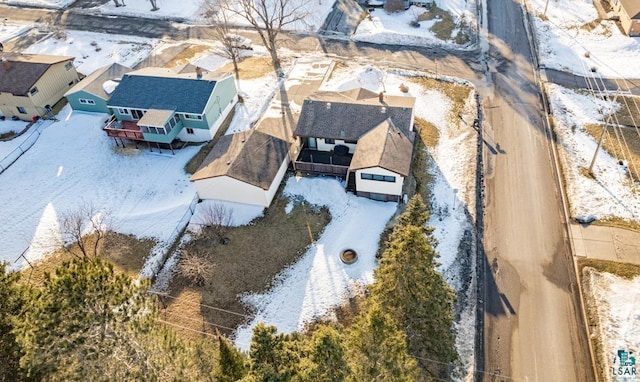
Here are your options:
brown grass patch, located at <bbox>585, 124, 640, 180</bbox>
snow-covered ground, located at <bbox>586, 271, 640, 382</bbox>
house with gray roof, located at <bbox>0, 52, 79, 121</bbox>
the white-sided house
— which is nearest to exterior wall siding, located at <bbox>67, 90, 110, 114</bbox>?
house with gray roof, located at <bbox>0, 52, 79, 121</bbox>

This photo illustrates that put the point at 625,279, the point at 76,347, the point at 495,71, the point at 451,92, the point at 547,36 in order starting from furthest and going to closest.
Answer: the point at 547,36 < the point at 495,71 < the point at 451,92 < the point at 625,279 < the point at 76,347

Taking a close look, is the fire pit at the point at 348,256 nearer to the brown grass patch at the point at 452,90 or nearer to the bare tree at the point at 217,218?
the bare tree at the point at 217,218

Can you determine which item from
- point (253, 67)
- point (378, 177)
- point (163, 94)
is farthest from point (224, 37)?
point (378, 177)

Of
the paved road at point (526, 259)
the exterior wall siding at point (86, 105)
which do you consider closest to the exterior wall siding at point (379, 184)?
the paved road at point (526, 259)

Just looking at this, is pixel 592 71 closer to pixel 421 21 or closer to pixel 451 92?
pixel 451 92

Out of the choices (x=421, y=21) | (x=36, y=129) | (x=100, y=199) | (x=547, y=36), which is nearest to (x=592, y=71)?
(x=547, y=36)

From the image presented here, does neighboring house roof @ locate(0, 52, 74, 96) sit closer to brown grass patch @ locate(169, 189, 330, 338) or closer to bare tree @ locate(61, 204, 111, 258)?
bare tree @ locate(61, 204, 111, 258)
